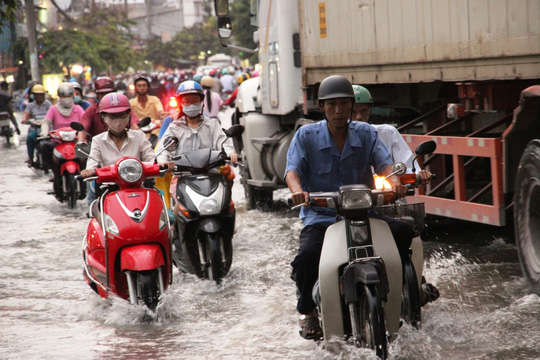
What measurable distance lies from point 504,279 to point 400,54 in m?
2.71

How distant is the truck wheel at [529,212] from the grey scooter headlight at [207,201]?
245cm

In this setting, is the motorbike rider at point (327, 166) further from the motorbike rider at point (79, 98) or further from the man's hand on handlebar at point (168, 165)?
the motorbike rider at point (79, 98)

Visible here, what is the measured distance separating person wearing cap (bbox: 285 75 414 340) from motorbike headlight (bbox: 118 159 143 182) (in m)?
1.82

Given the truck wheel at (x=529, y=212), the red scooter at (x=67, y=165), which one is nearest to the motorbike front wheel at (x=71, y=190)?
the red scooter at (x=67, y=165)

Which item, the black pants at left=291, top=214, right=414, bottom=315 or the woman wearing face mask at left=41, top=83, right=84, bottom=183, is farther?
the woman wearing face mask at left=41, top=83, right=84, bottom=183

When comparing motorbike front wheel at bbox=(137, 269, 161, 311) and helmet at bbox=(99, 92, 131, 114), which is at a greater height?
helmet at bbox=(99, 92, 131, 114)

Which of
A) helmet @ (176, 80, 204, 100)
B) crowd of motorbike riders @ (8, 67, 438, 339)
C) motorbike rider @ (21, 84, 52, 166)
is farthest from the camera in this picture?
motorbike rider @ (21, 84, 52, 166)

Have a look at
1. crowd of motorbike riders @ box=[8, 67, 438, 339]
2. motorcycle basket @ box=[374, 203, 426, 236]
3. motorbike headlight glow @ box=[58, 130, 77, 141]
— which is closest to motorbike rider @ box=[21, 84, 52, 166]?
crowd of motorbike riders @ box=[8, 67, 438, 339]

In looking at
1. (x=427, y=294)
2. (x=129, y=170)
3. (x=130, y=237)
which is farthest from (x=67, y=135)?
(x=427, y=294)

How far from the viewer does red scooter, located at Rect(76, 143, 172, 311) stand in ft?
22.0

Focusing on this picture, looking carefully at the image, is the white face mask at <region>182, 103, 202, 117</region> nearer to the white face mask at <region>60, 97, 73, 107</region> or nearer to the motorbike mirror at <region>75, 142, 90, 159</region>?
the motorbike mirror at <region>75, 142, 90, 159</region>

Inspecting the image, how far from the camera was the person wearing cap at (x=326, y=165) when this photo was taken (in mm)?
5285

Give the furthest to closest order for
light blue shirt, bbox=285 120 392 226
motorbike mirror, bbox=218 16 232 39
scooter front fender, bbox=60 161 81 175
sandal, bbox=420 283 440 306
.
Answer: scooter front fender, bbox=60 161 81 175
motorbike mirror, bbox=218 16 232 39
sandal, bbox=420 283 440 306
light blue shirt, bbox=285 120 392 226

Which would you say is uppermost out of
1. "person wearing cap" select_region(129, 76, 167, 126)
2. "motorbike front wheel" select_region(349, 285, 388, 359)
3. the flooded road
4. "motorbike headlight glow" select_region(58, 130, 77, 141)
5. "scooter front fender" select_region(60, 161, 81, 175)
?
"person wearing cap" select_region(129, 76, 167, 126)
